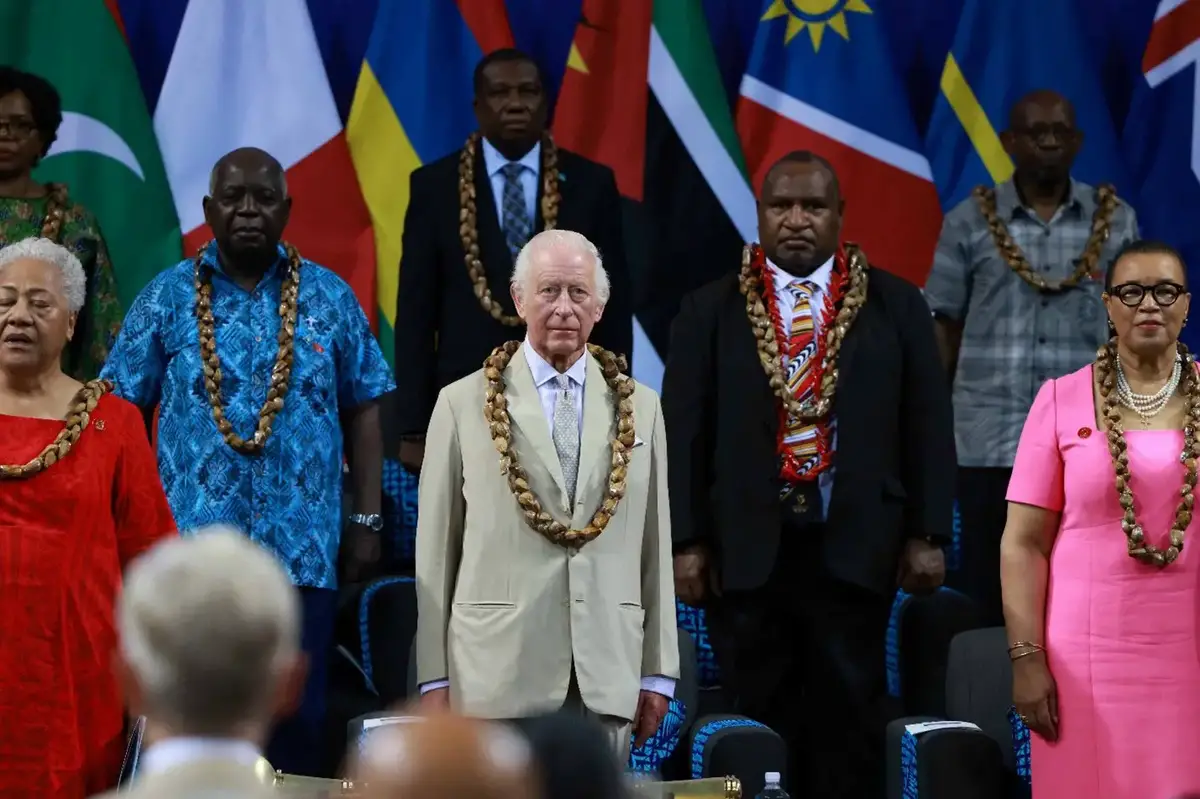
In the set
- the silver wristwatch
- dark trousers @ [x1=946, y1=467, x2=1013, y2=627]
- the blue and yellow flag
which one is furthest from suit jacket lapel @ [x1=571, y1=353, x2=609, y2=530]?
the blue and yellow flag

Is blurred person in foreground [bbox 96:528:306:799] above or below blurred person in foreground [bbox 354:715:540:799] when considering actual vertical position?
above

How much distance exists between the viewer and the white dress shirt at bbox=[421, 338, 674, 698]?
15.3 feet

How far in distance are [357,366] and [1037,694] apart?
2.00 metres

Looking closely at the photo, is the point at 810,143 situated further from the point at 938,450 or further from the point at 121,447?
the point at 121,447

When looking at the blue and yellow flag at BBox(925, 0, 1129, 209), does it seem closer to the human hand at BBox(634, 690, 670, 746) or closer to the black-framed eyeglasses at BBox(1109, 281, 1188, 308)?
the black-framed eyeglasses at BBox(1109, 281, 1188, 308)

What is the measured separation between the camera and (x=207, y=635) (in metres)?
2.21

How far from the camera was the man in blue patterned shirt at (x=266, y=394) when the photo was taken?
5418mm

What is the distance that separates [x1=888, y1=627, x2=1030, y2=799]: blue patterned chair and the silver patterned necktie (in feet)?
4.23

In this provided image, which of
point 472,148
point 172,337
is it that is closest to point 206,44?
point 472,148

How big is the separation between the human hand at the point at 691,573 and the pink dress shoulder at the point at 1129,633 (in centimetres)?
101

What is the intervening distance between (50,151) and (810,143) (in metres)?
2.64

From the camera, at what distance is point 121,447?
15.8ft

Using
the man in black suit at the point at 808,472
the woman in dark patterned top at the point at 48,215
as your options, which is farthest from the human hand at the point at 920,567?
the woman in dark patterned top at the point at 48,215

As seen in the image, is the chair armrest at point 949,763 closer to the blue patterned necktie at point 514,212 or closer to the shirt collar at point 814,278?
the shirt collar at point 814,278
